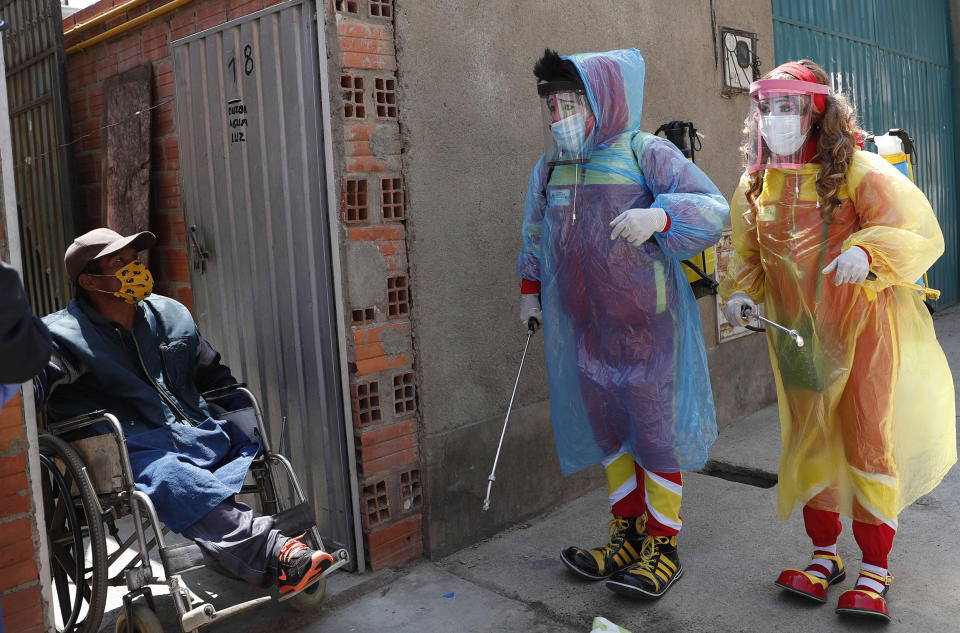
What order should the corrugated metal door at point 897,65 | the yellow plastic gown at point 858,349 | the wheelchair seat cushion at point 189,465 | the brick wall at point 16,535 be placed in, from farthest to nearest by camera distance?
1. the corrugated metal door at point 897,65
2. the yellow plastic gown at point 858,349
3. the wheelchair seat cushion at point 189,465
4. the brick wall at point 16,535

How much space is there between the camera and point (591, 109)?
3.22 metres

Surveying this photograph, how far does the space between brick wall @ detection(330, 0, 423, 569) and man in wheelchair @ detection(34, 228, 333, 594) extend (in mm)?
536

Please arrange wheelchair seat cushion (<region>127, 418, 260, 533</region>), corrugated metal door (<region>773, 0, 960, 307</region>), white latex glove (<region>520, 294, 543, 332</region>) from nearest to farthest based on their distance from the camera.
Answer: wheelchair seat cushion (<region>127, 418, 260, 533</region>) < white latex glove (<region>520, 294, 543, 332</region>) < corrugated metal door (<region>773, 0, 960, 307</region>)

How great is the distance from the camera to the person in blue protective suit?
3203 millimetres

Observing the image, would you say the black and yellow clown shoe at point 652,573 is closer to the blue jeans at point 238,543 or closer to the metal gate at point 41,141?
the blue jeans at point 238,543

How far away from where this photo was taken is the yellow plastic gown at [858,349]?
9.61 ft

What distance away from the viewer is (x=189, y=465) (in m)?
2.89

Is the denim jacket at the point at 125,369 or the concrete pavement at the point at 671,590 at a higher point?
the denim jacket at the point at 125,369

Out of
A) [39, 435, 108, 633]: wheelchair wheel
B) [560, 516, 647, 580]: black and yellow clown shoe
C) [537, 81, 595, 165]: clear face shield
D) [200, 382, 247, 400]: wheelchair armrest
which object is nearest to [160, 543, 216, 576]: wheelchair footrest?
[39, 435, 108, 633]: wheelchair wheel

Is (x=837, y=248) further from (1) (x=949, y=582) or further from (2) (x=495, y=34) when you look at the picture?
(2) (x=495, y=34)

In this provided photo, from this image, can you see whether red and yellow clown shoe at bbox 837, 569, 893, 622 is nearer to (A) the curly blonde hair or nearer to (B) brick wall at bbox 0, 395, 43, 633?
(A) the curly blonde hair

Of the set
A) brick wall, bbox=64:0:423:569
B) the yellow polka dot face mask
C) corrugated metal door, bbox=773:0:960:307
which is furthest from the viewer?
corrugated metal door, bbox=773:0:960:307

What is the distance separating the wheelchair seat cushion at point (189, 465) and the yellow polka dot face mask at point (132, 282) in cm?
47

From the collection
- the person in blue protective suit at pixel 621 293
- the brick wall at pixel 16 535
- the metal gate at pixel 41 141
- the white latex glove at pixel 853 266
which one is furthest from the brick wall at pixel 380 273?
the metal gate at pixel 41 141
